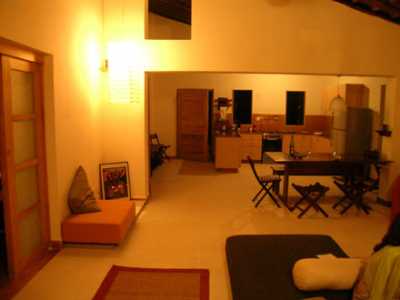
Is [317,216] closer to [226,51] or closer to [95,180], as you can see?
[226,51]

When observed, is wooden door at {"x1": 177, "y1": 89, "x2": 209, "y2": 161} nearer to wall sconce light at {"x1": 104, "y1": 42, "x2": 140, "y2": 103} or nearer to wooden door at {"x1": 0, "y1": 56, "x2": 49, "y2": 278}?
wall sconce light at {"x1": 104, "y1": 42, "x2": 140, "y2": 103}

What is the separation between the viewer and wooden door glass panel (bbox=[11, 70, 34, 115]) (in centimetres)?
323

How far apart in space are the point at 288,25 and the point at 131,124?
2.92 metres

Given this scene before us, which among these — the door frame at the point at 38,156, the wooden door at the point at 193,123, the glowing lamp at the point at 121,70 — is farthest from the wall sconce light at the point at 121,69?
the wooden door at the point at 193,123

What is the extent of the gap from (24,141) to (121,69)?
7.71 feet

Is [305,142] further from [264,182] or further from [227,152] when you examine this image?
[264,182]

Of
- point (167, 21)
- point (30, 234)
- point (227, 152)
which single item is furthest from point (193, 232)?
point (167, 21)

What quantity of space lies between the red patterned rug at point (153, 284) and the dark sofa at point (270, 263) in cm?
36

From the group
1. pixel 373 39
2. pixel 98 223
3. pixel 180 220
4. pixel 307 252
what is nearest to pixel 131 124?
pixel 180 220

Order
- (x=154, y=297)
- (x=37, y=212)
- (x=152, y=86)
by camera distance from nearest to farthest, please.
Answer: (x=154, y=297), (x=37, y=212), (x=152, y=86)

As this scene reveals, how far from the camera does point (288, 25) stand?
5414 millimetres

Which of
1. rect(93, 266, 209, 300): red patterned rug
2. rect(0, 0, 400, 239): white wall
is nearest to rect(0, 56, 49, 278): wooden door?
rect(93, 266, 209, 300): red patterned rug

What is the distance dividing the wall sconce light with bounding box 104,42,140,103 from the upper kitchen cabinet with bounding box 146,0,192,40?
12.6 ft

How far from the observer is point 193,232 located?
14.7 ft
